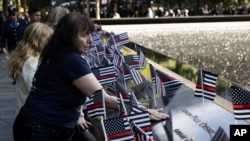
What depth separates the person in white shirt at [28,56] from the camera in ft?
15.0

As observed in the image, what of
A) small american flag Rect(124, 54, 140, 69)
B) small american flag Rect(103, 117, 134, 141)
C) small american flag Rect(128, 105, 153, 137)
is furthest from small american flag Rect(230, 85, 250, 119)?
small american flag Rect(124, 54, 140, 69)

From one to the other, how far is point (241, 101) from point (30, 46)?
1.79 m

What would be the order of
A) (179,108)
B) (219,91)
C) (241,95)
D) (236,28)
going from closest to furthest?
(241,95) < (179,108) < (219,91) < (236,28)

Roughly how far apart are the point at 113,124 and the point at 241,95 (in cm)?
130

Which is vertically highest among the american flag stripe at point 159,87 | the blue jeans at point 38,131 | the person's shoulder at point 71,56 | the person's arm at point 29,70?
the person's shoulder at point 71,56

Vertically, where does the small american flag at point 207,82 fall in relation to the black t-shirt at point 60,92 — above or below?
below

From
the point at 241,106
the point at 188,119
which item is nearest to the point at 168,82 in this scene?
the point at 188,119

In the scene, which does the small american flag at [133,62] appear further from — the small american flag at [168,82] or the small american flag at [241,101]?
the small american flag at [241,101]

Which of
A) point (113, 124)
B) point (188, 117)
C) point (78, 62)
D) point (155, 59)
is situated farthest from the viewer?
point (155, 59)

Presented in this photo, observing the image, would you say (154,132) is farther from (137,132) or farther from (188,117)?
(188,117)

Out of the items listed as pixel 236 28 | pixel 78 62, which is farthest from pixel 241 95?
pixel 236 28

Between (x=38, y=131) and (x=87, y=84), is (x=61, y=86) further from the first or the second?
(x=38, y=131)

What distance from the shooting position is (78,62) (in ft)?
11.1

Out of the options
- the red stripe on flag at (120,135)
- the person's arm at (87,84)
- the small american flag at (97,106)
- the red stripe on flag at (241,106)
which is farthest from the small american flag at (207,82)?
the person's arm at (87,84)
